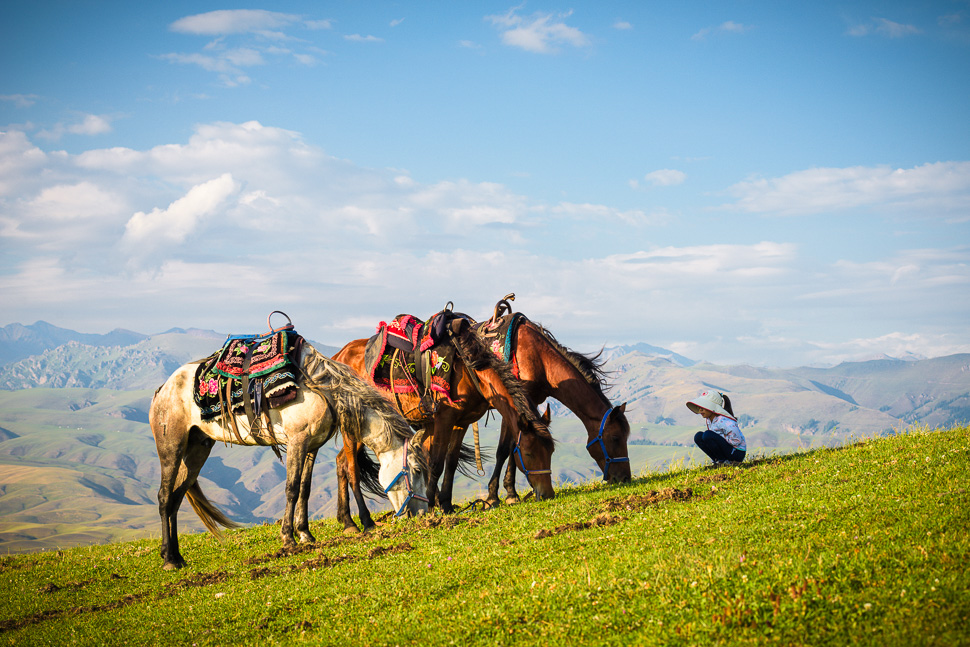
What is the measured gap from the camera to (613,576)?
22.5ft

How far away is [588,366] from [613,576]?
7338mm

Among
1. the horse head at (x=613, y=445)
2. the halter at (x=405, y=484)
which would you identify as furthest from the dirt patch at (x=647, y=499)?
the halter at (x=405, y=484)

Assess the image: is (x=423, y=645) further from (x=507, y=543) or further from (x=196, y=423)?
(x=196, y=423)

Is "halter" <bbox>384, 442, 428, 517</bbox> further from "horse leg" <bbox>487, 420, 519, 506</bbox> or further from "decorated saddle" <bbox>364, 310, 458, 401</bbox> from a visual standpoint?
"horse leg" <bbox>487, 420, 519, 506</bbox>

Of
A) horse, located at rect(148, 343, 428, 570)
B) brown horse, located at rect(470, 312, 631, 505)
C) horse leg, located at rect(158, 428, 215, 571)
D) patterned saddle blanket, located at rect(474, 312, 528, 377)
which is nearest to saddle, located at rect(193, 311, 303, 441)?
horse, located at rect(148, 343, 428, 570)

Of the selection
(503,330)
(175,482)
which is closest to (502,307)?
(503,330)

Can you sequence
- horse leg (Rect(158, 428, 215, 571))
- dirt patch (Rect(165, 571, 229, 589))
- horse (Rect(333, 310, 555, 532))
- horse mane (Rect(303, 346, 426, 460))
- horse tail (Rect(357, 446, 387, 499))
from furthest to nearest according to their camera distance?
1. horse tail (Rect(357, 446, 387, 499))
2. horse (Rect(333, 310, 555, 532))
3. horse mane (Rect(303, 346, 426, 460))
4. horse leg (Rect(158, 428, 215, 571))
5. dirt patch (Rect(165, 571, 229, 589))

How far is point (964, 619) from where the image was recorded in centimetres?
514

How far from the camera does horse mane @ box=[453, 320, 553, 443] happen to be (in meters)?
11.9

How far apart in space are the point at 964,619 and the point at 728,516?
355cm

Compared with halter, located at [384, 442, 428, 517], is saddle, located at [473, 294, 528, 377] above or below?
above

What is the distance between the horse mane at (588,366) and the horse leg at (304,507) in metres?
5.56

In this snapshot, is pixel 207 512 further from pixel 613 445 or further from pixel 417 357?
pixel 613 445

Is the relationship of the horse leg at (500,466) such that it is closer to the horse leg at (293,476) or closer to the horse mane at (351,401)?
the horse mane at (351,401)
